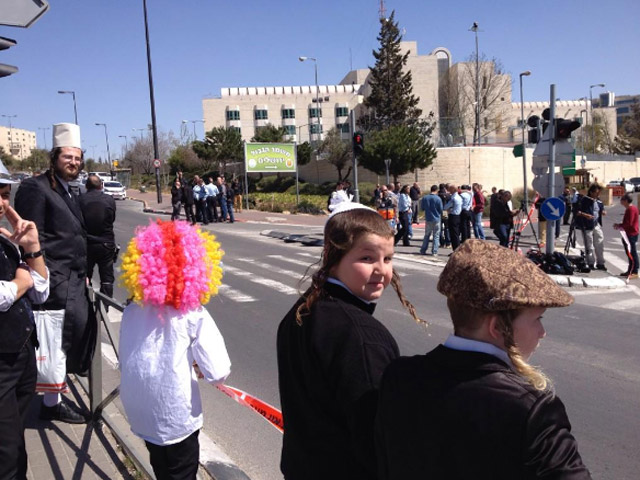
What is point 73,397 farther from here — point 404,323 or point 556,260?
point 556,260

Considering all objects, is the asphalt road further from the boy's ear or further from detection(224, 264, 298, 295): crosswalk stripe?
the boy's ear

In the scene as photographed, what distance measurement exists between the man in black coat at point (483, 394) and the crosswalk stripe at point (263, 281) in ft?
28.0

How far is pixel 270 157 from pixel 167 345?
1110 inches

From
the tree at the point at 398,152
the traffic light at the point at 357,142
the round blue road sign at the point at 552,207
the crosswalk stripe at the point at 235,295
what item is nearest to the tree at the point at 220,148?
the tree at the point at 398,152

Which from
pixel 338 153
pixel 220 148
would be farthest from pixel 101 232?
pixel 220 148

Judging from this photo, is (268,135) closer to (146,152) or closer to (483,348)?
(146,152)

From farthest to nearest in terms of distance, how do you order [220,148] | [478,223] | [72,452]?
[220,148], [478,223], [72,452]

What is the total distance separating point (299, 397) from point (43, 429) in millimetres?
3165

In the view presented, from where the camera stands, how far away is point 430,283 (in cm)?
1112

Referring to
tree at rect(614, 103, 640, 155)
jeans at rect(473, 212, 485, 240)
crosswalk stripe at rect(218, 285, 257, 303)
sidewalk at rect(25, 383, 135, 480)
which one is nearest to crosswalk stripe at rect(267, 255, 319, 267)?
crosswalk stripe at rect(218, 285, 257, 303)

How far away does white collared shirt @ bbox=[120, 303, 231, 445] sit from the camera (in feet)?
8.65

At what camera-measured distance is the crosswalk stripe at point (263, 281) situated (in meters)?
10.3

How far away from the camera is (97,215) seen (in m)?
5.77

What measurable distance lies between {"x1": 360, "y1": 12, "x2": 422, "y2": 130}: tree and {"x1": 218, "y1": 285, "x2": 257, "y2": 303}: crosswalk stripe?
5044cm
